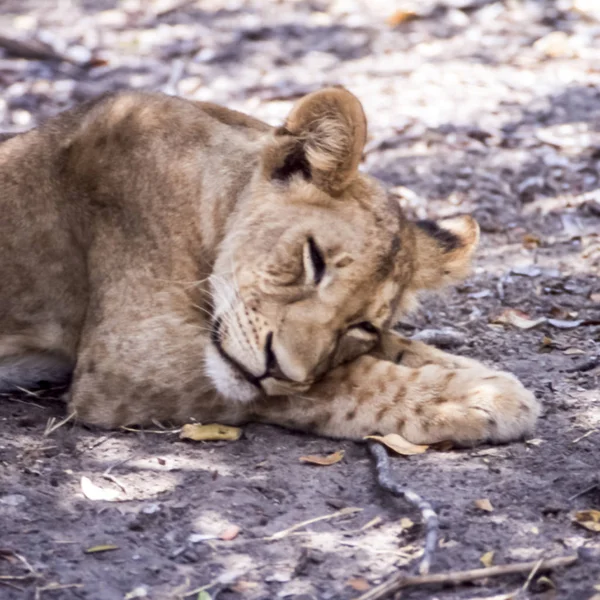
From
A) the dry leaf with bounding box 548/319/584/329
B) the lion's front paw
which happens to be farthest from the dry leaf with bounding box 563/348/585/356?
the lion's front paw

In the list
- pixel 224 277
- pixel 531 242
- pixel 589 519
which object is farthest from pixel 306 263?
pixel 531 242

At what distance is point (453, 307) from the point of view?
226 inches

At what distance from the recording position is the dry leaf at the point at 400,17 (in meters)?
10.5

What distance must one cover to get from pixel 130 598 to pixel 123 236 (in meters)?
1.71

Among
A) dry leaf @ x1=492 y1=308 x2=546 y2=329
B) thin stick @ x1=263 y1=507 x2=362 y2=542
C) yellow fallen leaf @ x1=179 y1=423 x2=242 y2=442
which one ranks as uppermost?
thin stick @ x1=263 y1=507 x2=362 y2=542

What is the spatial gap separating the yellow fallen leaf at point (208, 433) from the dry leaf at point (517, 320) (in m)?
1.92

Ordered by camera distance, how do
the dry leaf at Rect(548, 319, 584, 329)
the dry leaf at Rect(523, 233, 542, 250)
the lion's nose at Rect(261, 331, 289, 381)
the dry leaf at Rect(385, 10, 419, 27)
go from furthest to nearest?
the dry leaf at Rect(385, 10, 419, 27)
the dry leaf at Rect(523, 233, 542, 250)
the dry leaf at Rect(548, 319, 584, 329)
the lion's nose at Rect(261, 331, 289, 381)

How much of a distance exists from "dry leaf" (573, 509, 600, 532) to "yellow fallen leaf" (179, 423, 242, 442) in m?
1.31

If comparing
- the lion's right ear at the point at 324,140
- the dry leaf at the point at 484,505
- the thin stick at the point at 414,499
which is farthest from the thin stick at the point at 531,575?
the lion's right ear at the point at 324,140

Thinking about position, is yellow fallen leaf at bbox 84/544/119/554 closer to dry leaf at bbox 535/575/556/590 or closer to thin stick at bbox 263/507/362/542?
thin stick at bbox 263/507/362/542

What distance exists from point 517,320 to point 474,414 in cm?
166

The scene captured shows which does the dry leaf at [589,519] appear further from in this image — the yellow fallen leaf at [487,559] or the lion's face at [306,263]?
the lion's face at [306,263]

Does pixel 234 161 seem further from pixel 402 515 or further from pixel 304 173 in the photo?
pixel 402 515

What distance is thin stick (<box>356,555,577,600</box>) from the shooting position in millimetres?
2885
